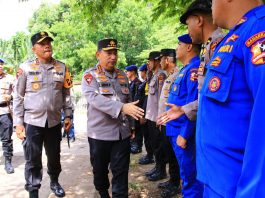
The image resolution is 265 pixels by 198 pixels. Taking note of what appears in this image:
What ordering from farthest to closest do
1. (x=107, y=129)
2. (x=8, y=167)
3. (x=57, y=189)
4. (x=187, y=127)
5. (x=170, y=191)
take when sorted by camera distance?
(x=8, y=167) → (x=57, y=189) → (x=170, y=191) → (x=107, y=129) → (x=187, y=127)

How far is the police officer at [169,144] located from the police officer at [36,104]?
1.49 m

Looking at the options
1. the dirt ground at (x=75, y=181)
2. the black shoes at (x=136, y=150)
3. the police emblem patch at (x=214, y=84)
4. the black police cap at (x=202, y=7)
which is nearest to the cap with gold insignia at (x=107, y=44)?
the black police cap at (x=202, y=7)

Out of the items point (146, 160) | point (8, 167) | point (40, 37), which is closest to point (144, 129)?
point (146, 160)

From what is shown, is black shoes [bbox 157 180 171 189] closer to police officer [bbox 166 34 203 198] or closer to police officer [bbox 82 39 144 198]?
police officer [bbox 82 39 144 198]

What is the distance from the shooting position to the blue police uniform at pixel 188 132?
2.88 m

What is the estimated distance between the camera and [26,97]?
411 centimetres

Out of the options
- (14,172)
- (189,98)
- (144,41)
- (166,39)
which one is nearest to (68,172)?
(14,172)

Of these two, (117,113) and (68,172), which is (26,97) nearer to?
(117,113)

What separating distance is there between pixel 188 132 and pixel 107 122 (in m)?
1.20

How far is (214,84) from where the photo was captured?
138 centimetres

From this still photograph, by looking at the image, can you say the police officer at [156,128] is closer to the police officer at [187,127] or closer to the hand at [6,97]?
the police officer at [187,127]

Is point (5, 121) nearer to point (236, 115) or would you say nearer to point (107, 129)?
point (107, 129)

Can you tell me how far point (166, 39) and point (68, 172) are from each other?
12.5 meters

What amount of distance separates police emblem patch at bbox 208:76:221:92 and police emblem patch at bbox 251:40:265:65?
19 centimetres
